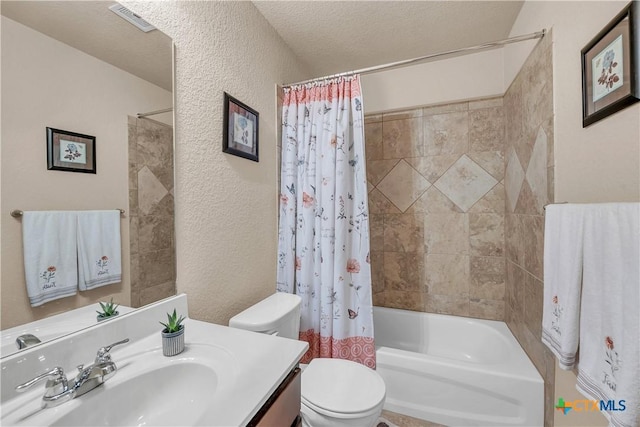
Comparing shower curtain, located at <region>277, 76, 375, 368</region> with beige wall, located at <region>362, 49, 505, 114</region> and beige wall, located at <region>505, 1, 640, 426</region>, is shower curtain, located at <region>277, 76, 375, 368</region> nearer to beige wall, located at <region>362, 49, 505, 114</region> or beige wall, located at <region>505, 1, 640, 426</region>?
beige wall, located at <region>362, 49, 505, 114</region>

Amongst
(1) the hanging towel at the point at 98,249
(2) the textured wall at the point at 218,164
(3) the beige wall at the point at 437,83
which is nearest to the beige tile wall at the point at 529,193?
(3) the beige wall at the point at 437,83

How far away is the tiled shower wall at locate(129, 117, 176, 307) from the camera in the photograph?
3.23ft

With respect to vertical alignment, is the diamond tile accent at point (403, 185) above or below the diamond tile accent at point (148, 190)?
above

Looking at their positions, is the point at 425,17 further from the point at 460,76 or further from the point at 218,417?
the point at 218,417

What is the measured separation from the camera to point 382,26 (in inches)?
71.9

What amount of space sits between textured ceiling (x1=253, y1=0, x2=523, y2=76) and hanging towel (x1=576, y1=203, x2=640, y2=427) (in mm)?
1530

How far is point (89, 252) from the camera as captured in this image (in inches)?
33.2

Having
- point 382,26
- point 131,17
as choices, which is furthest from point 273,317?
point 382,26

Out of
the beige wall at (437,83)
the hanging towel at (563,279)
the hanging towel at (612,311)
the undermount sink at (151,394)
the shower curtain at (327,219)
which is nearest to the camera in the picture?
the undermount sink at (151,394)

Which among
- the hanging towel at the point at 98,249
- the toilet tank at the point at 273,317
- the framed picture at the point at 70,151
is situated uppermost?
the framed picture at the point at 70,151

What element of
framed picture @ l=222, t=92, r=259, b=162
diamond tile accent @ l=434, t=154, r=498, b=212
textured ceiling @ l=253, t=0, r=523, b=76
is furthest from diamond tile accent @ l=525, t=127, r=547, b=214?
framed picture @ l=222, t=92, r=259, b=162

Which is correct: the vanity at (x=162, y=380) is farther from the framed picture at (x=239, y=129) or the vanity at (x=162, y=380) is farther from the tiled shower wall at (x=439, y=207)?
the tiled shower wall at (x=439, y=207)

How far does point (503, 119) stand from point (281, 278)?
2136 millimetres

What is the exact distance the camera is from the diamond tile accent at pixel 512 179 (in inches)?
71.2
